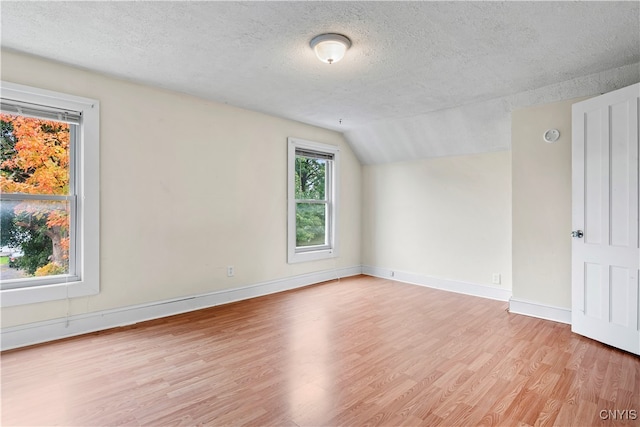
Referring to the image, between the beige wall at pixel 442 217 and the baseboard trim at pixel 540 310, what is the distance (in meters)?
0.60

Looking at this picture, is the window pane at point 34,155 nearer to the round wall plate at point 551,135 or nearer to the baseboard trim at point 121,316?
the baseboard trim at point 121,316

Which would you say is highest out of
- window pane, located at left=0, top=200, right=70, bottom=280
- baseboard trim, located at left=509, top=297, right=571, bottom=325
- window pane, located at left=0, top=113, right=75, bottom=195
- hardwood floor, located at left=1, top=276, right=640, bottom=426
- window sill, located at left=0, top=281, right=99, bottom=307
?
window pane, located at left=0, top=113, right=75, bottom=195

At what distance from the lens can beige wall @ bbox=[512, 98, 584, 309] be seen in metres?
3.37

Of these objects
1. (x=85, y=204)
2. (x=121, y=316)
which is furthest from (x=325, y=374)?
(x=85, y=204)

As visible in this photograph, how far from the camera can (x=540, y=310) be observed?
11.6 feet

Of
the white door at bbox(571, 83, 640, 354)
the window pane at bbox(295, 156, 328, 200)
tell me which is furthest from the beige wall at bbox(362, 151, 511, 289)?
the white door at bbox(571, 83, 640, 354)

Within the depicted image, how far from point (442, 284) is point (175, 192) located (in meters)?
3.84

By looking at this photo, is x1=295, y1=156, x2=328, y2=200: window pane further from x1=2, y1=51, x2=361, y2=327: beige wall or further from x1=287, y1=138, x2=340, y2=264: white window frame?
x1=2, y1=51, x2=361, y2=327: beige wall

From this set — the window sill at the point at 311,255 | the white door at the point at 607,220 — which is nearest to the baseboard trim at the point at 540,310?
the white door at the point at 607,220

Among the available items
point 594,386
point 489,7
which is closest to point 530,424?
point 594,386

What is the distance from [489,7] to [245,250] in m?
3.51

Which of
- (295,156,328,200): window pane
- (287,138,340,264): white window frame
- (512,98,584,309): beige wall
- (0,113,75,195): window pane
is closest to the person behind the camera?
(0,113,75,195): window pane

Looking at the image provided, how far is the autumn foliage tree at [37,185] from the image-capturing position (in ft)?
9.19

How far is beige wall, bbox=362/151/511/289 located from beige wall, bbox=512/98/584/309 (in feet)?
2.03
